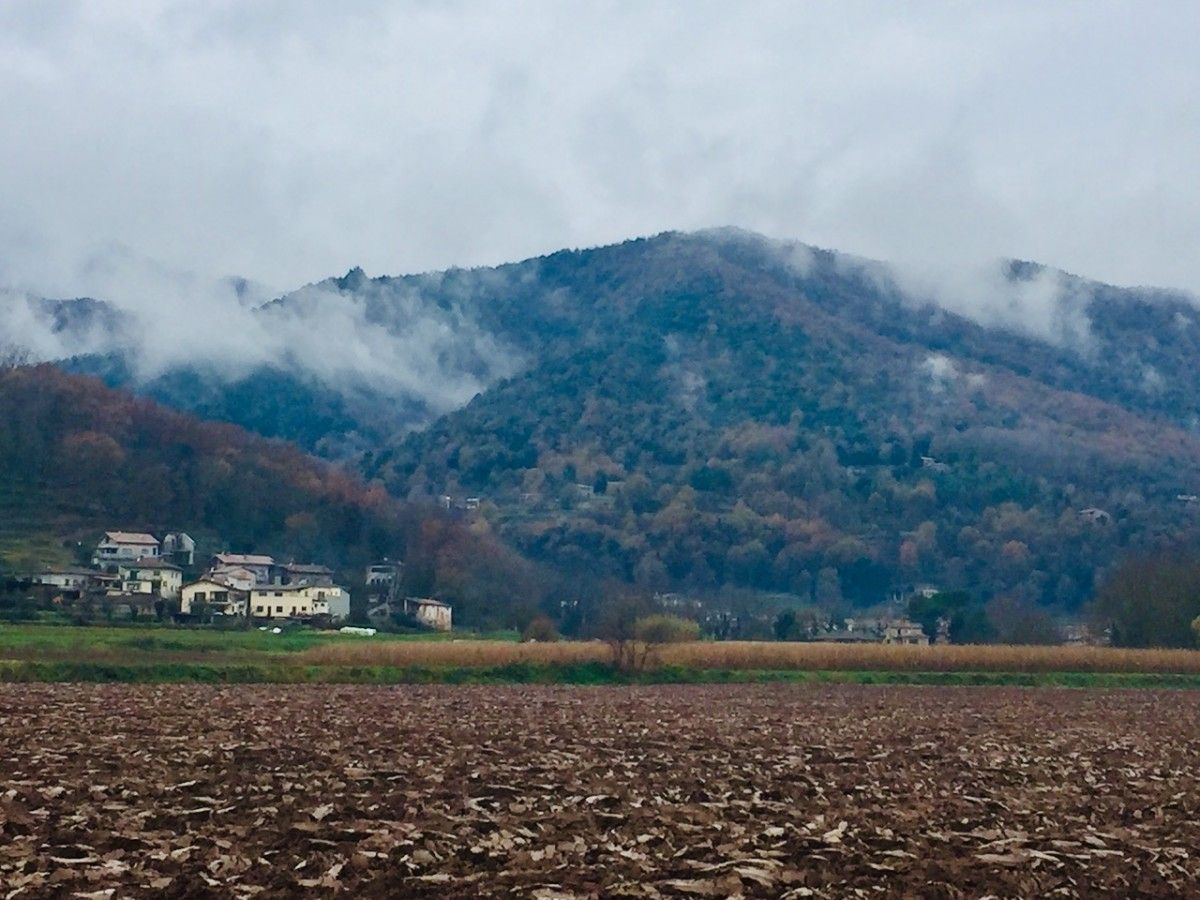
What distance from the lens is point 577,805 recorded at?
19906 mm

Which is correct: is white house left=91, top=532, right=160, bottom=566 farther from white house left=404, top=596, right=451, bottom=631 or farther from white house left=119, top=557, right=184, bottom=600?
white house left=404, top=596, right=451, bottom=631

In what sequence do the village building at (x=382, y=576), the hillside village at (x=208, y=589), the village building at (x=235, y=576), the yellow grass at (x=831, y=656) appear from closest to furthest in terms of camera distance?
the yellow grass at (x=831, y=656)
the hillside village at (x=208, y=589)
the village building at (x=235, y=576)
the village building at (x=382, y=576)

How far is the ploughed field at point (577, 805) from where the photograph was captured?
49.4 feet

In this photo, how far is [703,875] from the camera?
15133mm

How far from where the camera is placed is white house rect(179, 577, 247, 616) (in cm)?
10006

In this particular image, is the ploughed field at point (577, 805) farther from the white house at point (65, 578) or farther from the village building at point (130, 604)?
the white house at point (65, 578)

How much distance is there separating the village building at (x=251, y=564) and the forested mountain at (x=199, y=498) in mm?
9429

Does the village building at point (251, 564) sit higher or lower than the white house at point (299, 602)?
higher

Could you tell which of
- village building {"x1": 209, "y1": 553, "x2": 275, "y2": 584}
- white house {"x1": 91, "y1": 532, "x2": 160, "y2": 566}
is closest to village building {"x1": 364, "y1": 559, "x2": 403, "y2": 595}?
village building {"x1": 209, "y1": 553, "x2": 275, "y2": 584}

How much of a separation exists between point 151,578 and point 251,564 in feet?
42.1

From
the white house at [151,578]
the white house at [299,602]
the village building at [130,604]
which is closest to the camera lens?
the village building at [130,604]

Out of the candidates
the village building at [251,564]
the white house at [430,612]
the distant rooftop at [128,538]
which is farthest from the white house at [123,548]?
the white house at [430,612]

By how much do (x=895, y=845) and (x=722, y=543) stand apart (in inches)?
6062

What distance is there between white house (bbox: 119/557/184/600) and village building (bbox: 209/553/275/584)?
470cm
